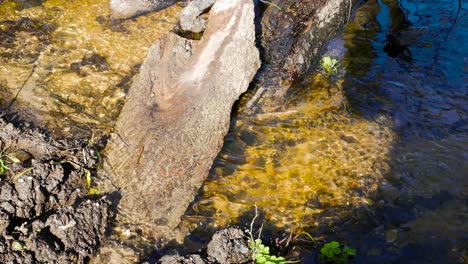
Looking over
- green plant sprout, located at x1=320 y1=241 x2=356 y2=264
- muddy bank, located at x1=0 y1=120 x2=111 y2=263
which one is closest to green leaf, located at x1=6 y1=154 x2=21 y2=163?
muddy bank, located at x1=0 y1=120 x2=111 y2=263

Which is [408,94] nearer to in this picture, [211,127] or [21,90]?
[211,127]

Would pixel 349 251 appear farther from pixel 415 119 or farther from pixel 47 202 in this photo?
pixel 47 202

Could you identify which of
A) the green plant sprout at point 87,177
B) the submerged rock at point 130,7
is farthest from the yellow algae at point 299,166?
the submerged rock at point 130,7

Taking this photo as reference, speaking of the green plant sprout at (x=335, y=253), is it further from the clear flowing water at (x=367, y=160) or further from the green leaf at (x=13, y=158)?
the green leaf at (x=13, y=158)

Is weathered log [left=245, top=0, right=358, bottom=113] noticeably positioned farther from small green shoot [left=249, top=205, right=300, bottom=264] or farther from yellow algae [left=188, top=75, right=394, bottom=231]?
small green shoot [left=249, top=205, right=300, bottom=264]

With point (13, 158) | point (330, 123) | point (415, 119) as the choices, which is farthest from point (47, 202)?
point (415, 119)

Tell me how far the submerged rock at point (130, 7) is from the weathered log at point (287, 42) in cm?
214

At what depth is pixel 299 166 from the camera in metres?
5.07

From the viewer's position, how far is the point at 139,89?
→ 509 centimetres

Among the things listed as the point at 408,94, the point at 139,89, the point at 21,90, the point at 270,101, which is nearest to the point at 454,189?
the point at 408,94

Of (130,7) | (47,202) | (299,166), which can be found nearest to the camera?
(47,202)

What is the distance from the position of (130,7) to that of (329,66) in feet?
11.5

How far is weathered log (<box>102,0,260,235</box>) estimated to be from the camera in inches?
169

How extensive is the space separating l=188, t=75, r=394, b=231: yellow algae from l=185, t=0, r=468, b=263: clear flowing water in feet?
0.04
